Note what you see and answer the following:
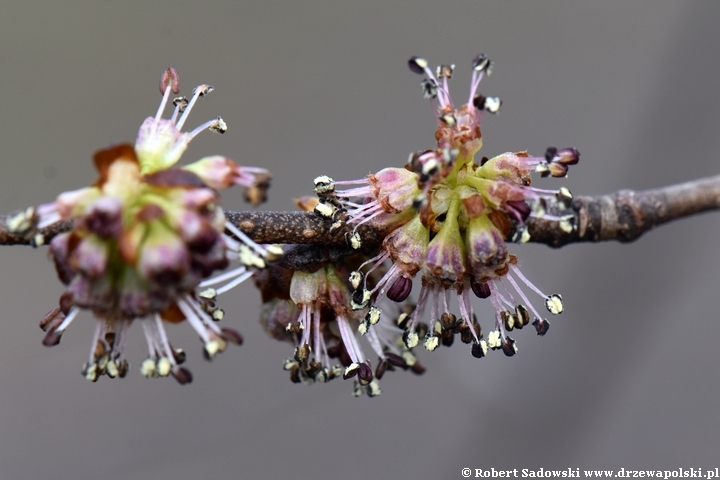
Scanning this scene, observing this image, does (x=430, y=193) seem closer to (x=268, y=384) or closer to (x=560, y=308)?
(x=560, y=308)

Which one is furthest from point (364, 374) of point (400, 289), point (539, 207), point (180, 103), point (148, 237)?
point (180, 103)

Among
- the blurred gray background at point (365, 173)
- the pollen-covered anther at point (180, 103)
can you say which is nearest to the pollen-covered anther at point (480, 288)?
the pollen-covered anther at point (180, 103)

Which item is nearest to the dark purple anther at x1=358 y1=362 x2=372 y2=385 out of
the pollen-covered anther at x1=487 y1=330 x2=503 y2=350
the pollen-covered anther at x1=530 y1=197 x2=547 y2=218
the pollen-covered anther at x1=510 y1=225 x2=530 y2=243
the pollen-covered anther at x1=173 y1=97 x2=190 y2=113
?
the pollen-covered anther at x1=487 y1=330 x2=503 y2=350

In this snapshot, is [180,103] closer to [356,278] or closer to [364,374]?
[356,278]

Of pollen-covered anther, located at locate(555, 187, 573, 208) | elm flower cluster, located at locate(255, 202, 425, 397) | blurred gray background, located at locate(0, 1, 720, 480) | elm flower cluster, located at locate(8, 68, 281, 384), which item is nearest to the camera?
elm flower cluster, located at locate(8, 68, 281, 384)

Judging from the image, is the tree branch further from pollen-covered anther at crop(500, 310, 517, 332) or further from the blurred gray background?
the blurred gray background

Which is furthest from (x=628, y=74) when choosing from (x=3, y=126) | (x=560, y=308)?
(x=3, y=126)
